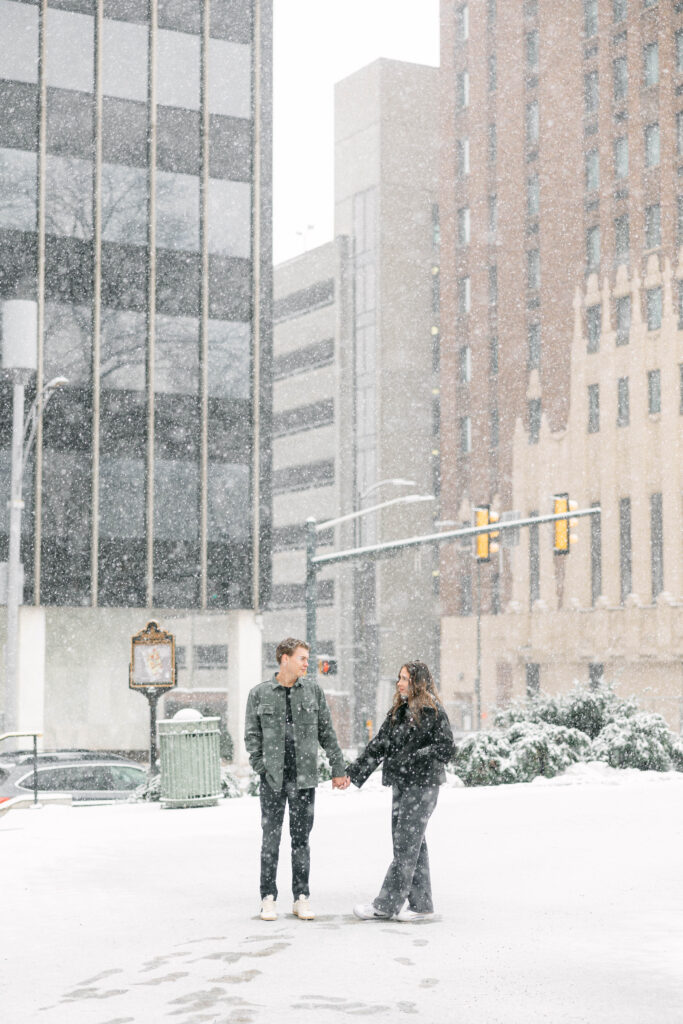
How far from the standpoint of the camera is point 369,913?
938 cm

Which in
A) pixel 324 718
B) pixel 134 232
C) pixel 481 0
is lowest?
pixel 324 718

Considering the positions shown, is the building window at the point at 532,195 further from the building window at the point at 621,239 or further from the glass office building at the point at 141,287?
the glass office building at the point at 141,287

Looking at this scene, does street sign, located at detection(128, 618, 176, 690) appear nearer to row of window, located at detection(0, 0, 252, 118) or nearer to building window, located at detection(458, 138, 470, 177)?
row of window, located at detection(0, 0, 252, 118)

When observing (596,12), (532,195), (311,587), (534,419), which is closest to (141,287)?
(311,587)

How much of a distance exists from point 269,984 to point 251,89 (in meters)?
39.1

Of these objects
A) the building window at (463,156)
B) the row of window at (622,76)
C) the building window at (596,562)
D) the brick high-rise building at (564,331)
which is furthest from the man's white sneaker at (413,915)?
the building window at (463,156)

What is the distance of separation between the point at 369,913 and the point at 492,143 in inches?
2701

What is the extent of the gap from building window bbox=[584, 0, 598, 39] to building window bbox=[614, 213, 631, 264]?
931 cm

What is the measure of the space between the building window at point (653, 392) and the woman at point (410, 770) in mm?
55857

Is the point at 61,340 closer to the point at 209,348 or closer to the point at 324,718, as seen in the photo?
the point at 209,348

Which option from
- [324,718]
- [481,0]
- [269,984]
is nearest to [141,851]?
[324,718]

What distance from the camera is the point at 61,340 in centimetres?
4034

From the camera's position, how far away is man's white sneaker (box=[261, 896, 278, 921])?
937cm

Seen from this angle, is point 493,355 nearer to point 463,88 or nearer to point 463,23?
point 463,88
